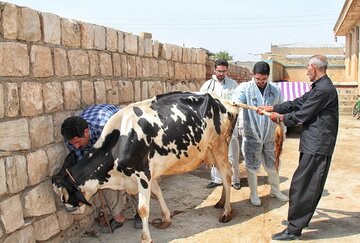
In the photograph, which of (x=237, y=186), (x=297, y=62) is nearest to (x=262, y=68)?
(x=237, y=186)

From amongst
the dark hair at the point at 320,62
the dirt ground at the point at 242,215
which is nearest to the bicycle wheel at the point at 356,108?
the dirt ground at the point at 242,215

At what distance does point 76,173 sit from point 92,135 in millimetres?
471

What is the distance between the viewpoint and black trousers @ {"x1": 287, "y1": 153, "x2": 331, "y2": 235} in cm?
427

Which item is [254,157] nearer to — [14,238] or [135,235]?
[135,235]

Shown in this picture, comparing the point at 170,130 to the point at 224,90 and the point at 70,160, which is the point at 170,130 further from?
the point at 224,90

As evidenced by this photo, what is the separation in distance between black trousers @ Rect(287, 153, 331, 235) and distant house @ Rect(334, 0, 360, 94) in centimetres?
1281

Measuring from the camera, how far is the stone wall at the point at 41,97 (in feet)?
11.2

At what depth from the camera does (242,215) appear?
17.0 feet

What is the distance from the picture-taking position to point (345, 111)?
1780 cm

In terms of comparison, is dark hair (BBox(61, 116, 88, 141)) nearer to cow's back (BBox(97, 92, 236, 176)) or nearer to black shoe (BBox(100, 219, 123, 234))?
cow's back (BBox(97, 92, 236, 176))

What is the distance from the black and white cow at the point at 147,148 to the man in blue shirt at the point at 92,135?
17cm

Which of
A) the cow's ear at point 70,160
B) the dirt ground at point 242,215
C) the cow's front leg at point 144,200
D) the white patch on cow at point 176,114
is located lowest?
the dirt ground at point 242,215

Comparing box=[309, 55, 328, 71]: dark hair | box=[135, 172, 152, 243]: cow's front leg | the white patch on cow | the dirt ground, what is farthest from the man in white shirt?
box=[135, 172, 152, 243]: cow's front leg

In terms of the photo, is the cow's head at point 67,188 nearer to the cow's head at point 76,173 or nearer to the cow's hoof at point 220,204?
the cow's head at point 76,173
